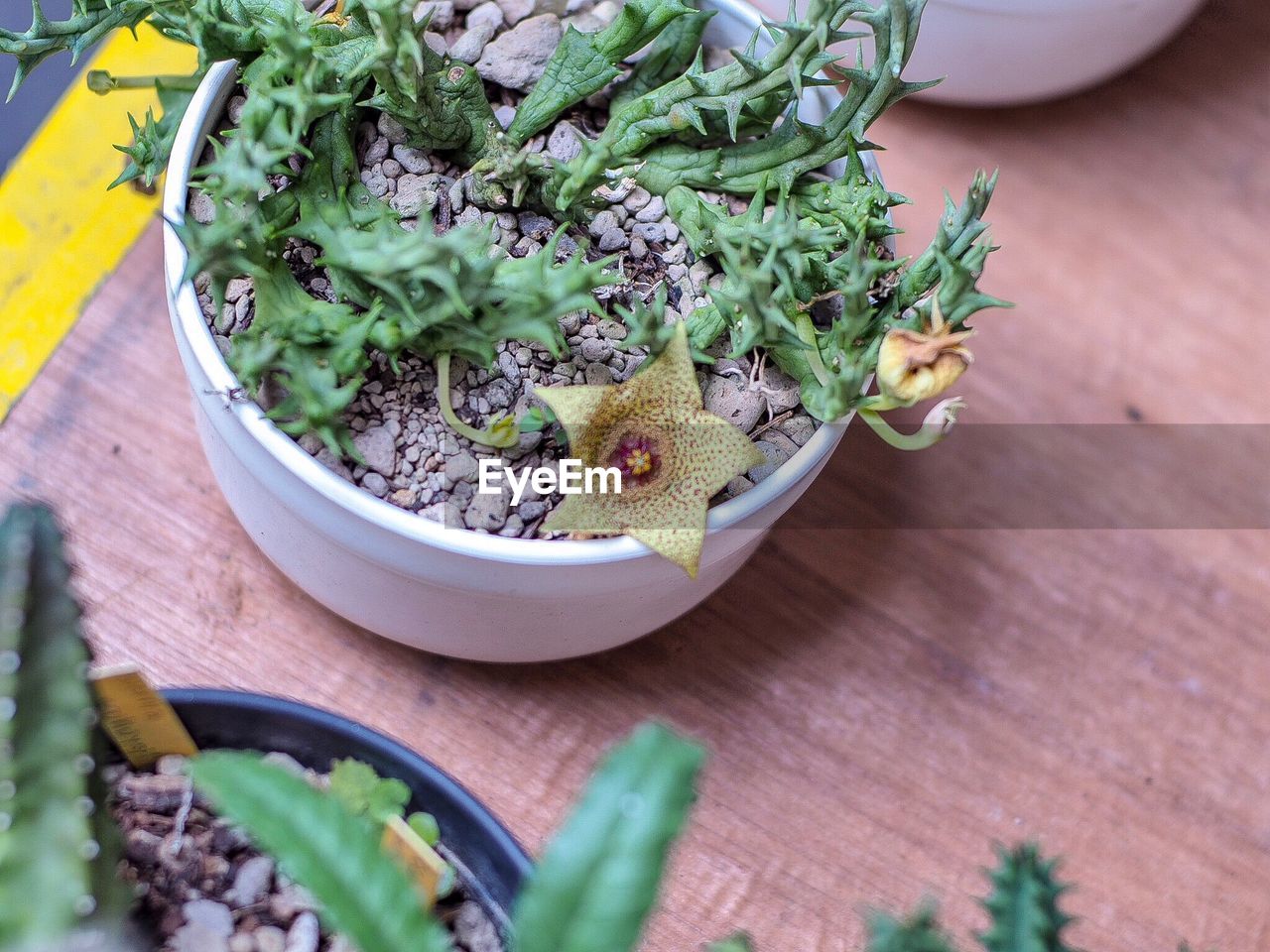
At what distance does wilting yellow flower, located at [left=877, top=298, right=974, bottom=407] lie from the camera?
58 cm

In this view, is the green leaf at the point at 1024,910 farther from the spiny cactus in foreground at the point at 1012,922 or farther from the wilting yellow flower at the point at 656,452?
the wilting yellow flower at the point at 656,452

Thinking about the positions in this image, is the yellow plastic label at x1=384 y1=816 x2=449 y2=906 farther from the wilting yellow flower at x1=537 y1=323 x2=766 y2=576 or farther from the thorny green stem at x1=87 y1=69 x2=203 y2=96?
the thorny green stem at x1=87 y1=69 x2=203 y2=96

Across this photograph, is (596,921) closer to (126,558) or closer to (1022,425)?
(126,558)

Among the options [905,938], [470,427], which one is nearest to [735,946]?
[905,938]

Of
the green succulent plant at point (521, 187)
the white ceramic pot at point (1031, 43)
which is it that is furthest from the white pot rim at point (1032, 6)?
the green succulent plant at point (521, 187)

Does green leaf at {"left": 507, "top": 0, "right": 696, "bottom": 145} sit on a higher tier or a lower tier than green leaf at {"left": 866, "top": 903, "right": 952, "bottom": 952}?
higher

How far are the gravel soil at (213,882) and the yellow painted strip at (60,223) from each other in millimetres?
350

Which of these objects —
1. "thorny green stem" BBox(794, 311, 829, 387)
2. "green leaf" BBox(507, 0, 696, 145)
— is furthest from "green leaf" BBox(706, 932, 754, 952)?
"green leaf" BBox(507, 0, 696, 145)

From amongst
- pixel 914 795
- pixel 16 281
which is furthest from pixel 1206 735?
pixel 16 281

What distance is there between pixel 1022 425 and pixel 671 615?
0.38 m

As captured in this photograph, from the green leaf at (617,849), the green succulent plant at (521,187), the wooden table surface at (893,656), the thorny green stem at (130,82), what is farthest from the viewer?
the wooden table surface at (893,656)

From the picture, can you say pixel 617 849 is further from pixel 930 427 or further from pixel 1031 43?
pixel 1031 43

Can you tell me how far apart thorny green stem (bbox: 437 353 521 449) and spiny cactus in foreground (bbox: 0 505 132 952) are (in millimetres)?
215

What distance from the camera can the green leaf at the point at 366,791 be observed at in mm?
626
